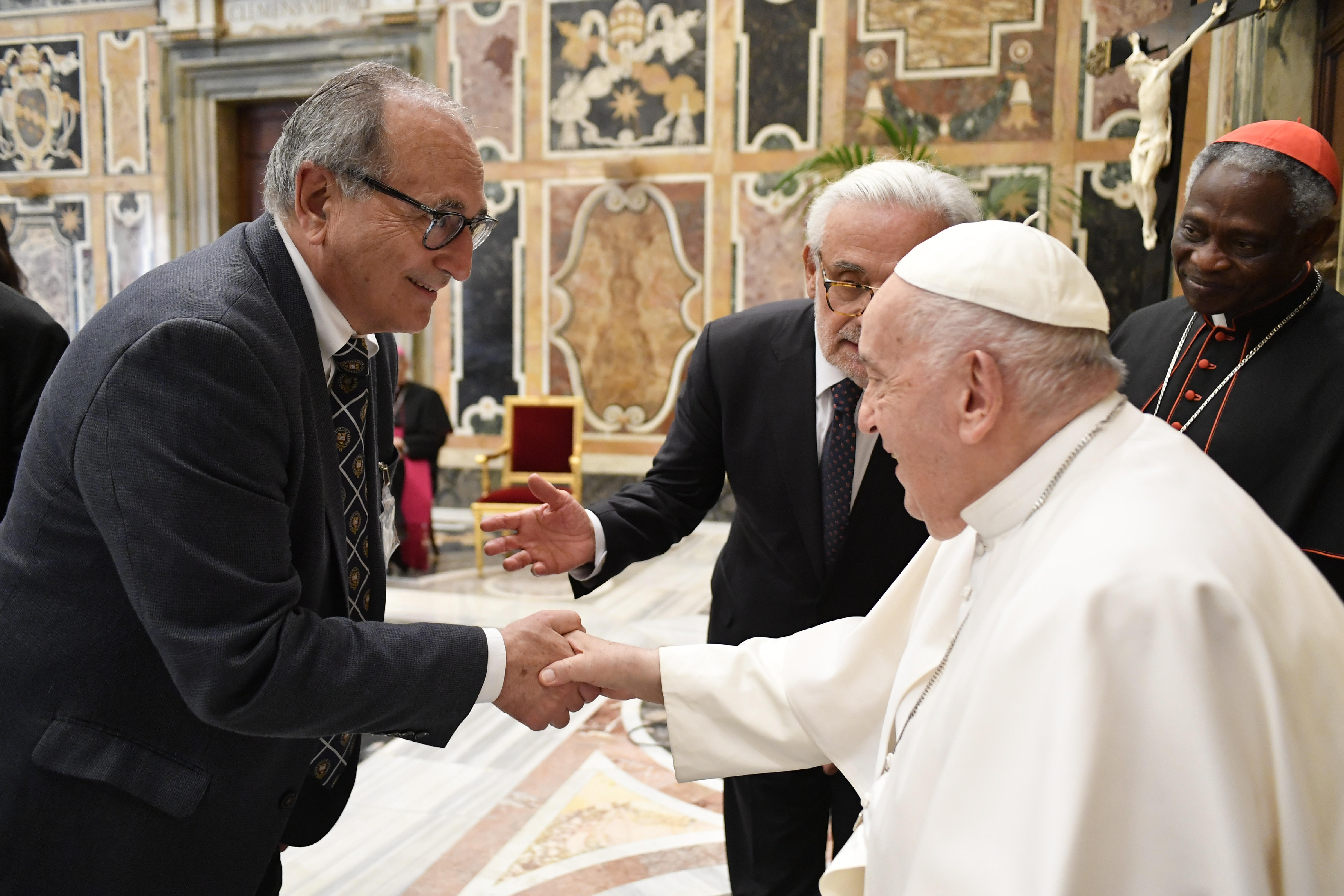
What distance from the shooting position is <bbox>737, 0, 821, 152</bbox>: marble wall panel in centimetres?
831

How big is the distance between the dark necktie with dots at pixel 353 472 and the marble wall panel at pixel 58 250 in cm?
984

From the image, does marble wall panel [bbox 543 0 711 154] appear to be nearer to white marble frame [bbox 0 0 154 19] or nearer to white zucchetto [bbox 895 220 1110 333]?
white marble frame [bbox 0 0 154 19]

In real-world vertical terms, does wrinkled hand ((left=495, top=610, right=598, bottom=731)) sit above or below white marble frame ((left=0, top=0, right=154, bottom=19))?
below

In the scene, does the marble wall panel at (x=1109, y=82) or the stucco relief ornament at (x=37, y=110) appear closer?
the marble wall panel at (x=1109, y=82)

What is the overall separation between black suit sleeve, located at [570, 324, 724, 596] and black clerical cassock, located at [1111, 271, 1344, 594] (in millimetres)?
1038

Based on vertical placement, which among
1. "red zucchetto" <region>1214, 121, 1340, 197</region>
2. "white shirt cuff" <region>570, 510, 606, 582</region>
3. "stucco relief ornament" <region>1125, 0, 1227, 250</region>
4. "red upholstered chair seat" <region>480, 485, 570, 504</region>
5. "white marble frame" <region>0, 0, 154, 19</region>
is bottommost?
"red upholstered chair seat" <region>480, 485, 570, 504</region>

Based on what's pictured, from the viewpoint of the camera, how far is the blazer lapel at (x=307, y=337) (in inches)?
61.9

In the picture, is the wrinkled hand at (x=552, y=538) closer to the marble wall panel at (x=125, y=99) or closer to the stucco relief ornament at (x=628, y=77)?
the stucco relief ornament at (x=628, y=77)

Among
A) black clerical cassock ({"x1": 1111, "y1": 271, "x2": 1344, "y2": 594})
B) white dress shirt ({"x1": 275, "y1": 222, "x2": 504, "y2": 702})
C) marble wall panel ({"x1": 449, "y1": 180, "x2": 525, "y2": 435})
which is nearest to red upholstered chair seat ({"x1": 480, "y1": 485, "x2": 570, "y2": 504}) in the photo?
marble wall panel ({"x1": 449, "y1": 180, "x2": 525, "y2": 435})

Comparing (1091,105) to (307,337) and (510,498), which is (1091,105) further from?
(307,337)

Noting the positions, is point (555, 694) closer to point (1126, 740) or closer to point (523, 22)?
point (1126, 740)

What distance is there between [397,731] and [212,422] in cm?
56

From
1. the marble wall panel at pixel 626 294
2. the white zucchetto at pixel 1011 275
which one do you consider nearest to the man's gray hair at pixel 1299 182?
the white zucchetto at pixel 1011 275

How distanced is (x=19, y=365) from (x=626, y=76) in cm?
683
